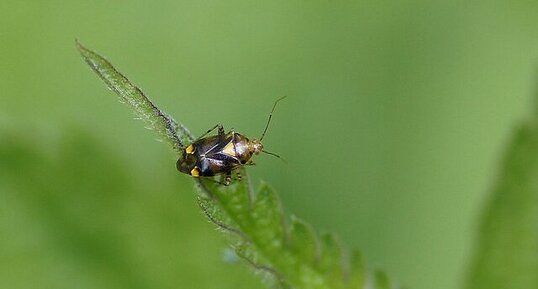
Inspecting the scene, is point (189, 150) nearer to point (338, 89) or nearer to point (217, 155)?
point (217, 155)

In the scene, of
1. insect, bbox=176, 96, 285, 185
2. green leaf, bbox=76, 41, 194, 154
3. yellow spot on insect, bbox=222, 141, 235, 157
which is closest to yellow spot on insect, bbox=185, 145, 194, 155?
insect, bbox=176, 96, 285, 185

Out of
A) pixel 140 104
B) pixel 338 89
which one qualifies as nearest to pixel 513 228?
pixel 140 104

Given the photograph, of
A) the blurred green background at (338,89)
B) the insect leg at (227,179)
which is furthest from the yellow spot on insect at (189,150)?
the blurred green background at (338,89)

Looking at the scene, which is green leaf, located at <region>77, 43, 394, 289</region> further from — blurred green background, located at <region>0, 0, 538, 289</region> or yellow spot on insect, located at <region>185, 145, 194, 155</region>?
blurred green background, located at <region>0, 0, 538, 289</region>

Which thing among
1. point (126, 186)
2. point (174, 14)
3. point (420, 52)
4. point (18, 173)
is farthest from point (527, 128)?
point (174, 14)

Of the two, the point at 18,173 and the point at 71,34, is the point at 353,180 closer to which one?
the point at 71,34

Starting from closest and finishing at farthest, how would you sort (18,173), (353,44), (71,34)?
(18,173)
(71,34)
(353,44)
